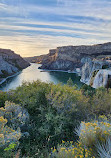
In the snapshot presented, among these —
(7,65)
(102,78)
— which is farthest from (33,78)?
(7,65)

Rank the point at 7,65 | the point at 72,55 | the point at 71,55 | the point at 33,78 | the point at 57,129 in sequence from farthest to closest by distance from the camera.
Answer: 1. the point at 71,55
2. the point at 72,55
3. the point at 7,65
4. the point at 33,78
5. the point at 57,129

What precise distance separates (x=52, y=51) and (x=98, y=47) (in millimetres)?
51833

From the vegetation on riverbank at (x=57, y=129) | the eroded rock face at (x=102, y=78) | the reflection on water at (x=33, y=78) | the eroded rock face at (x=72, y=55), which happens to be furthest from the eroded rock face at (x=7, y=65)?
the vegetation on riverbank at (x=57, y=129)

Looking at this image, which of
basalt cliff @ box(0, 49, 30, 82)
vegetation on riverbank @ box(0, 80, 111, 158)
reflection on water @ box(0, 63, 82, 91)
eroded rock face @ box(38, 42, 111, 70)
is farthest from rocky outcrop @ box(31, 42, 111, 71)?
vegetation on riverbank @ box(0, 80, 111, 158)

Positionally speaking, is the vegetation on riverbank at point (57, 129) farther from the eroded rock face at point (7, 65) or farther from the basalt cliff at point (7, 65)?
the eroded rock face at point (7, 65)

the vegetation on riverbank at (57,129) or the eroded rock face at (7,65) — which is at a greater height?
the vegetation on riverbank at (57,129)

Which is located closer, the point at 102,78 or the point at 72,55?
the point at 102,78

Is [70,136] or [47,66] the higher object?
[70,136]

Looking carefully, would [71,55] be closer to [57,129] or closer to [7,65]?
[7,65]

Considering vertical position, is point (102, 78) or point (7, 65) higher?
point (102, 78)

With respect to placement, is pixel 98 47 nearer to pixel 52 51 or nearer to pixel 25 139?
pixel 52 51

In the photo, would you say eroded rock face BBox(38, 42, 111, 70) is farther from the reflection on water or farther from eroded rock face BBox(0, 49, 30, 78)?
the reflection on water

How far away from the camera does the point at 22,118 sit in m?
5.41

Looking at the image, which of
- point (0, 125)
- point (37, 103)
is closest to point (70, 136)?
point (37, 103)
